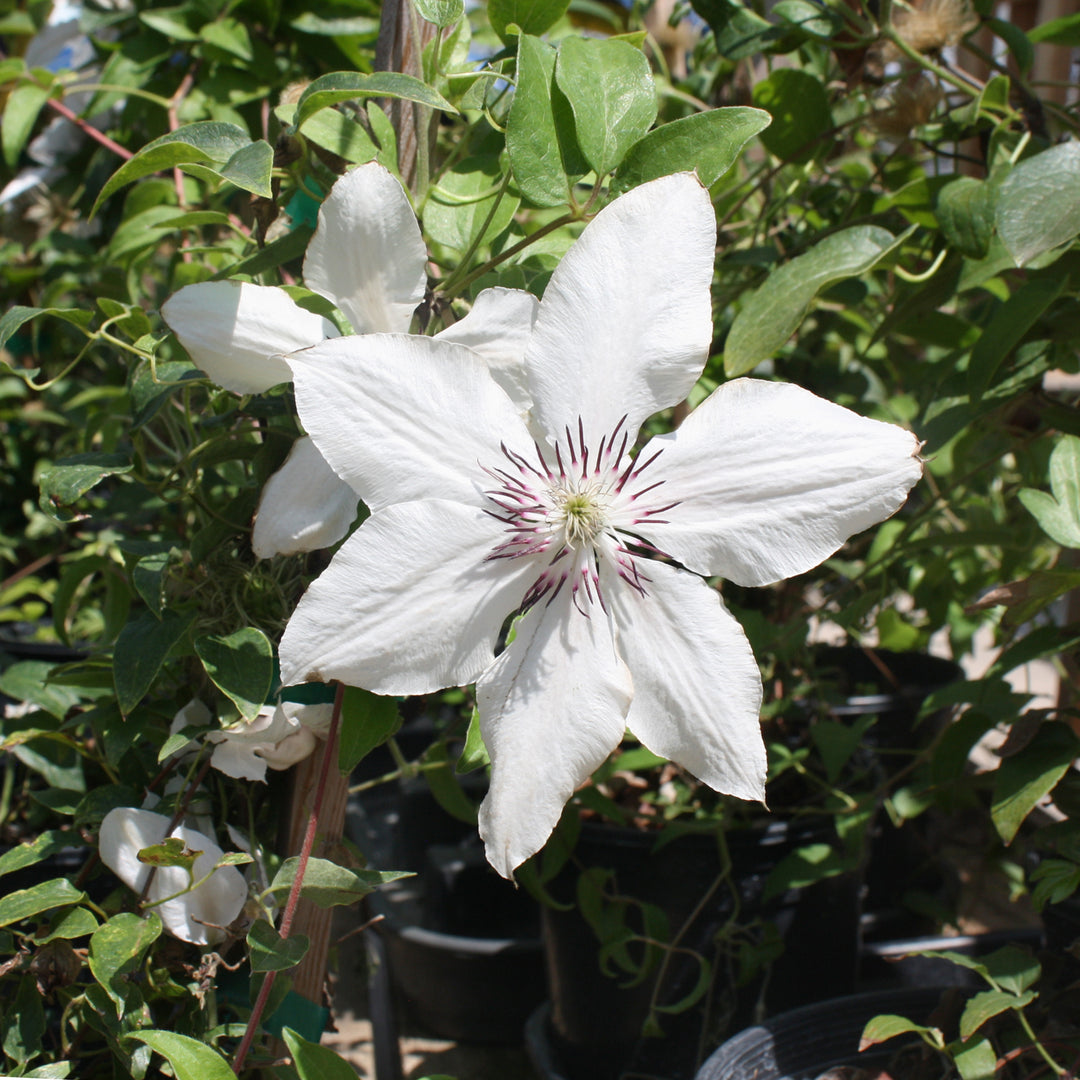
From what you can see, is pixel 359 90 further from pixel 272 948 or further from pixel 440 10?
pixel 272 948

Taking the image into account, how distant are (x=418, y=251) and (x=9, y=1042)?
0.47 metres

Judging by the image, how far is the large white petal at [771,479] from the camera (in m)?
0.42

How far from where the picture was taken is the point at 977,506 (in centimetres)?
122

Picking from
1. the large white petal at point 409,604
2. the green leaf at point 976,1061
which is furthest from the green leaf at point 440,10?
the green leaf at point 976,1061

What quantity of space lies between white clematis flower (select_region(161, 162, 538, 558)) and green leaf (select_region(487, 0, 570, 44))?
0.57ft

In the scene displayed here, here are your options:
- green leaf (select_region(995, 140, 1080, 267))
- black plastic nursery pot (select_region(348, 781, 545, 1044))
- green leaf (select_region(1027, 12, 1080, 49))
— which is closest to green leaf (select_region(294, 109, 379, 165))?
green leaf (select_region(995, 140, 1080, 267))

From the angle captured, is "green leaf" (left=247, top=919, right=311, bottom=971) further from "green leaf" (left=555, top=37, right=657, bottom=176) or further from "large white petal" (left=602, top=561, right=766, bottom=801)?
"green leaf" (left=555, top=37, right=657, bottom=176)

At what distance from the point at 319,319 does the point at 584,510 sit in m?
0.17

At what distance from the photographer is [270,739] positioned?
55 centimetres

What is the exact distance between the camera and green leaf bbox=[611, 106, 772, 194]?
48 cm

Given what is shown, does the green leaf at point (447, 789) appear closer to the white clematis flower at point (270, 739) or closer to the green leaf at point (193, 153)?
the white clematis flower at point (270, 739)

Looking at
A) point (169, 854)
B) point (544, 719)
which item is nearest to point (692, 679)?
point (544, 719)

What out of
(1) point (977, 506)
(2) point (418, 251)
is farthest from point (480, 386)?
(1) point (977, 506)

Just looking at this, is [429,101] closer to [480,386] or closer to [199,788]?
[480,386]
